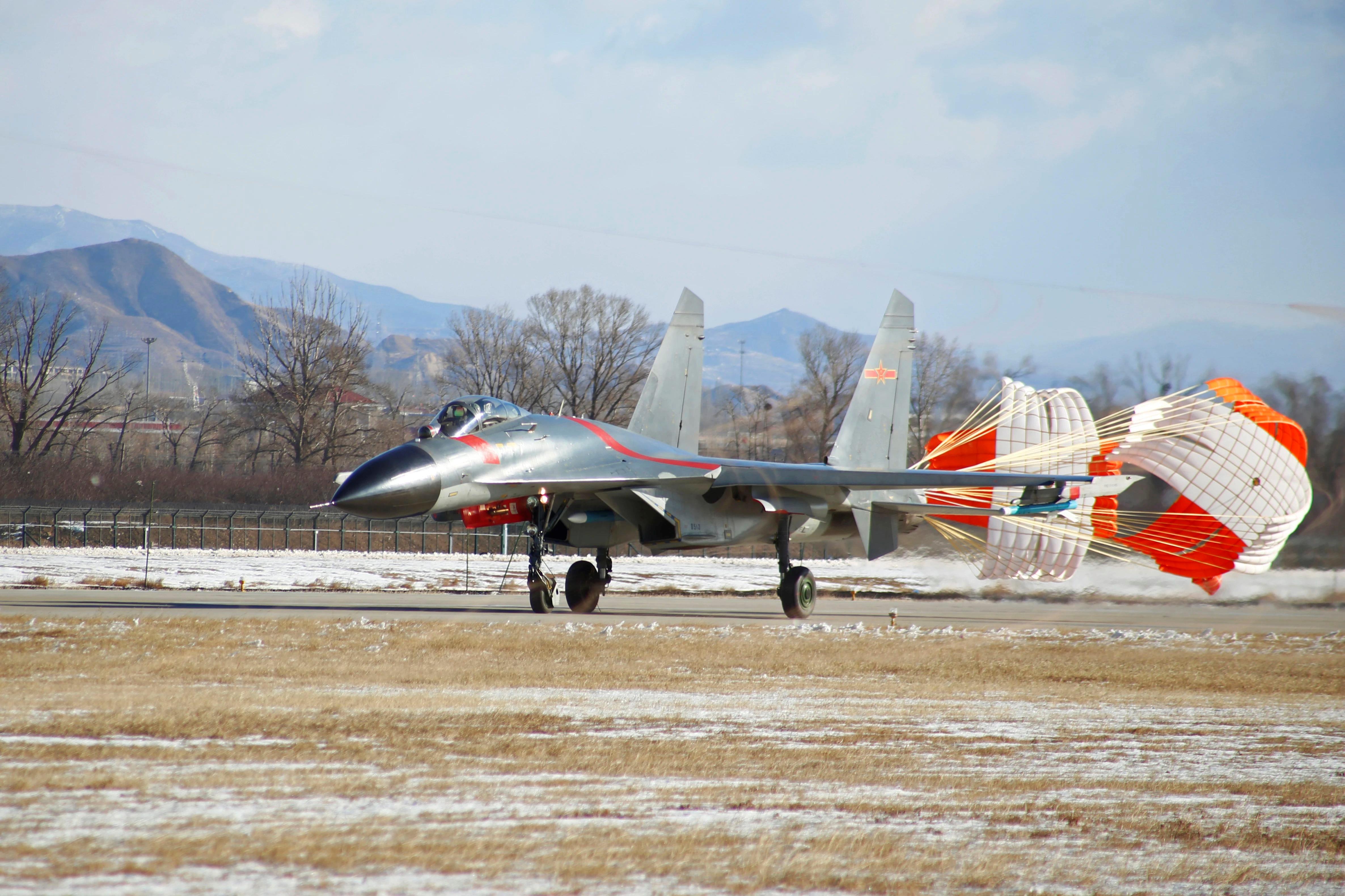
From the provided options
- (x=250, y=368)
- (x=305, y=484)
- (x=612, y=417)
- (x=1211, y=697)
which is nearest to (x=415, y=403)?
(x=250, y=368)

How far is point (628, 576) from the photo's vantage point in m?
32.8

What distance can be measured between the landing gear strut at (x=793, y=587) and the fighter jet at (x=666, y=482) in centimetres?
4

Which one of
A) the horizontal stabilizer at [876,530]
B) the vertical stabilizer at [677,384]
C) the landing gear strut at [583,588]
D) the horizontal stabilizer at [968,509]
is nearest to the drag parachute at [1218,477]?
→ the horizontal stabilizer at [968,509]

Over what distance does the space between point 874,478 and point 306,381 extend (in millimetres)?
48852

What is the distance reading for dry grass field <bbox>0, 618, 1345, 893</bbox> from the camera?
4426mm

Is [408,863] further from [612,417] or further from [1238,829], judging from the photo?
[612,417]

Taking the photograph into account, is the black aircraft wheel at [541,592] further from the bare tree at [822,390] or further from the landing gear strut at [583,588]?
the bare tree at [822,390]

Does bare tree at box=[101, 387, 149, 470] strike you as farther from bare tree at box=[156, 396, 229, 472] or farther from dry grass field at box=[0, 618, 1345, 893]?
dry grass field at box=[0, 618, 1345, 893]

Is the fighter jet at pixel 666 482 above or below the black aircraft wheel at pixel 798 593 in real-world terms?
above

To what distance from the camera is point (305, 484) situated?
51938 mm

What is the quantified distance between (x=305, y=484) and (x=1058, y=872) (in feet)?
167

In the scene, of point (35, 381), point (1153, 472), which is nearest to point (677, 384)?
point (1153, 472)

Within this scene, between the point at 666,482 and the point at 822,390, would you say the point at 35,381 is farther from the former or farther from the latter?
the point at 666,482

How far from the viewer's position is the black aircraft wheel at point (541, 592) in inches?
737
